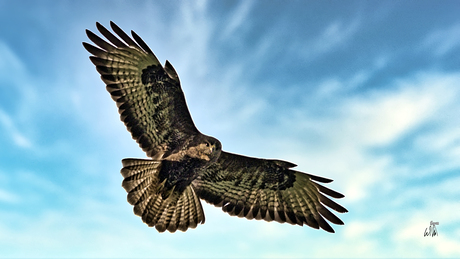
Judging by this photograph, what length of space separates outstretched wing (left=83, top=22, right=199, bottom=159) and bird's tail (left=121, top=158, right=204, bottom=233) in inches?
16.1

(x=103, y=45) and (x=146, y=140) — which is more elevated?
(x=103, y=45)

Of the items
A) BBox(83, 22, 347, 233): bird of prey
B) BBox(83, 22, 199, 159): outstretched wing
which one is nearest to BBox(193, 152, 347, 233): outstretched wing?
BBox(83, 22, 347, 233): bird of prey

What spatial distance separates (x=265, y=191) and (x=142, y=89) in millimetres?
3527

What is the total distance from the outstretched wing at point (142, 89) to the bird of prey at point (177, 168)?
2cm

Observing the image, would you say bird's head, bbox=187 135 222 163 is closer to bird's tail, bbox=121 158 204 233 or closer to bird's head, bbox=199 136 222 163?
bird's head, bbox=199 136 222 163

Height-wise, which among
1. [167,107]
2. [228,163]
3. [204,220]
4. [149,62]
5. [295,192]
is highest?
[149,62]

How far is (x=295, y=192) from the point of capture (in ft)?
24.4

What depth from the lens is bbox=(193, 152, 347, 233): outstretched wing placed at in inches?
282

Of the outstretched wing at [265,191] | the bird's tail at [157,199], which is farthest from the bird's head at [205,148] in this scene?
the bird's tail at [157,199]

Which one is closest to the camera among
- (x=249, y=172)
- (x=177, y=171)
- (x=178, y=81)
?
(x=178, y=81)

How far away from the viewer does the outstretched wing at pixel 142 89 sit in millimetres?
6477

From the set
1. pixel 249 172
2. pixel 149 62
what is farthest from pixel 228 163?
pixel 149 62

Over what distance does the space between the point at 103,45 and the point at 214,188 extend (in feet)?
12.7

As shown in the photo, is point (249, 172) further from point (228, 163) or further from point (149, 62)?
point (149, 62)
